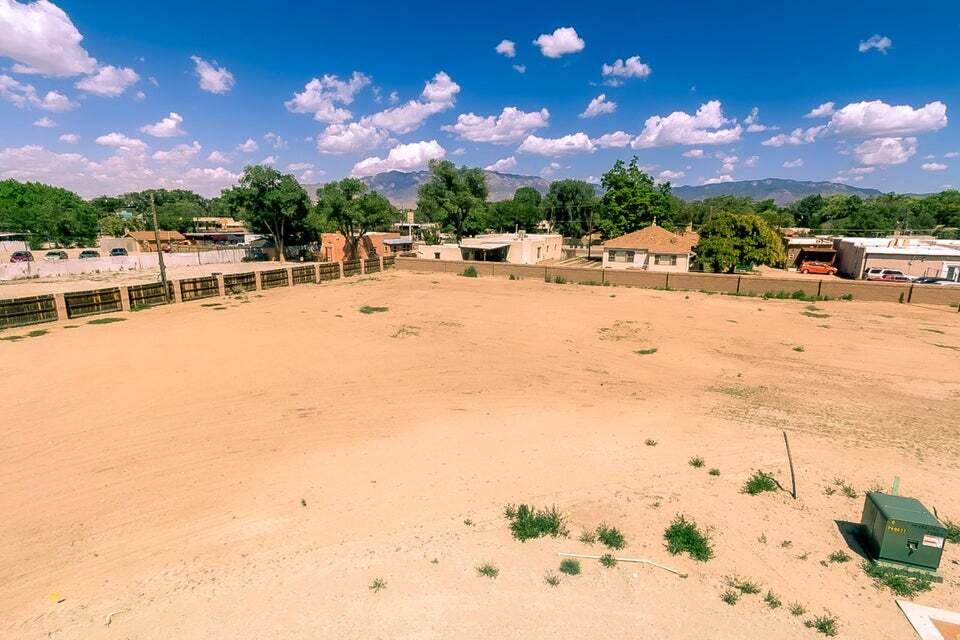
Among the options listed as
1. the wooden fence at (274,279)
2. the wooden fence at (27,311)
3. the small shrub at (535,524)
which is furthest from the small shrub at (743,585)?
the wooden fence at (274,279)

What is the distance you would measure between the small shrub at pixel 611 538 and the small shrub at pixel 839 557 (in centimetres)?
316

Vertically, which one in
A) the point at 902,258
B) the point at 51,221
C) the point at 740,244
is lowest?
the point at 902,258

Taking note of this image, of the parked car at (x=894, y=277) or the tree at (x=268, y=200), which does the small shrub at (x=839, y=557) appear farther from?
the tree at (x=268, y=200)

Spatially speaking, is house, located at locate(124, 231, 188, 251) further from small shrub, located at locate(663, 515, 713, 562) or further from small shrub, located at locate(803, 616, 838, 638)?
small shrub, located at locate(803, 616, 838, 638)

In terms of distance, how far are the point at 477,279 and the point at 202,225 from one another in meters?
91.4

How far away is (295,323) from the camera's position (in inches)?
894

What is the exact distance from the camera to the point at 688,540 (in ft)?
24.7

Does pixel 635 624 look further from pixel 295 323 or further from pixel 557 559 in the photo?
pixel 295 323

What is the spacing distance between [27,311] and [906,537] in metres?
Result: 30.9

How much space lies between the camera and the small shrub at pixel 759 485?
8.94 meters

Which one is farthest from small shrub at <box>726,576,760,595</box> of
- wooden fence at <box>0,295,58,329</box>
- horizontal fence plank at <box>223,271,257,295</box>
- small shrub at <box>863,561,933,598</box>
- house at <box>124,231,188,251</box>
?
house at <box>124,231,188,251</box>

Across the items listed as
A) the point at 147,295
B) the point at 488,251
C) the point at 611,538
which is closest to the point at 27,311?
the point at 147,295

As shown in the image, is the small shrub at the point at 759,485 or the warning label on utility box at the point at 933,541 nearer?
the warning label on utility box at the point at 933,541

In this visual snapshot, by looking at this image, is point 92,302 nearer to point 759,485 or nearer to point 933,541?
point 759,485
